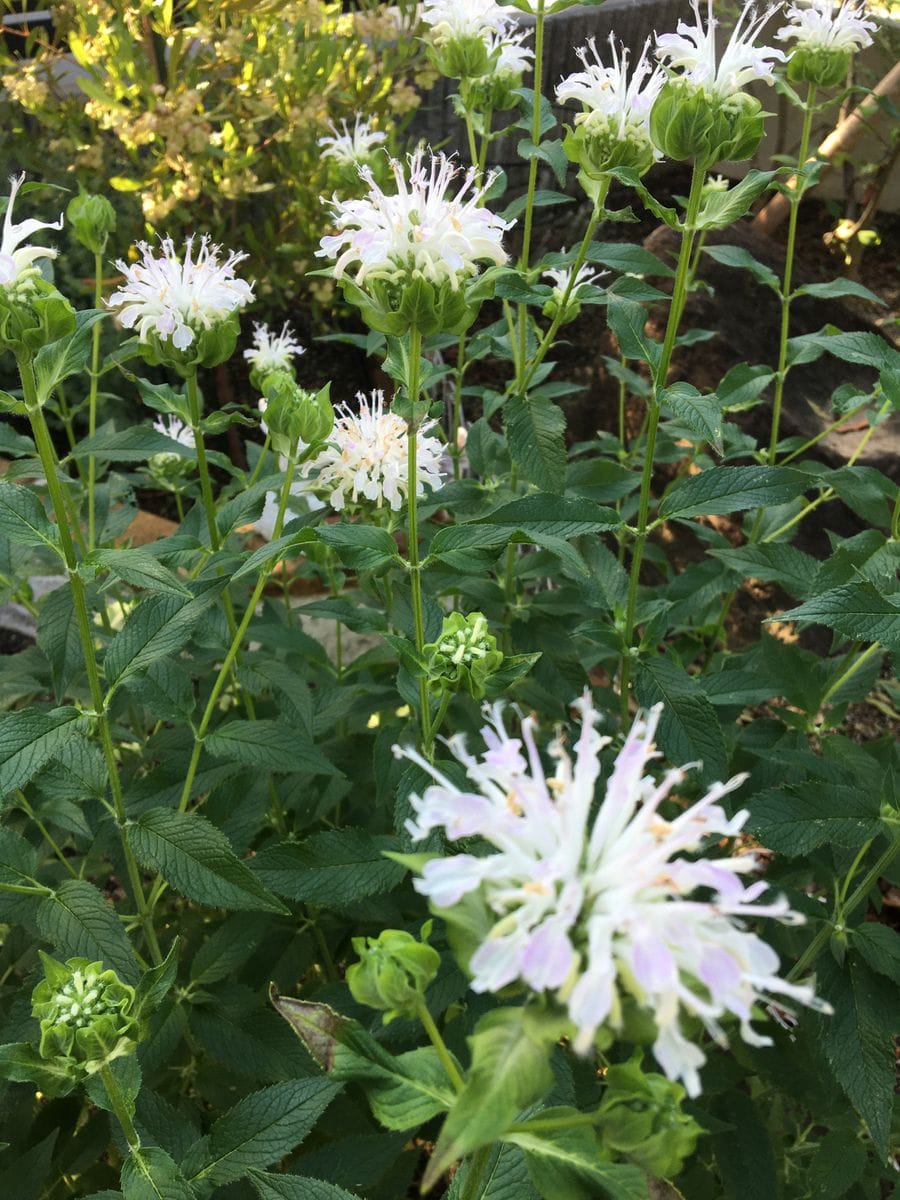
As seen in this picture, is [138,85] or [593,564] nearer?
[593,564]

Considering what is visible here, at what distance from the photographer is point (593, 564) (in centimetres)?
143

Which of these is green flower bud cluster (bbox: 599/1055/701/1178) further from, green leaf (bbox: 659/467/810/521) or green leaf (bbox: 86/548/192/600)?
green leaf (bbox: 659/467/810/521)

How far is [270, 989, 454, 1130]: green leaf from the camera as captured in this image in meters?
0.71

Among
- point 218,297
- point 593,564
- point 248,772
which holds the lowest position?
point 248,772

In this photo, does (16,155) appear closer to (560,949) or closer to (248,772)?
(248,772)

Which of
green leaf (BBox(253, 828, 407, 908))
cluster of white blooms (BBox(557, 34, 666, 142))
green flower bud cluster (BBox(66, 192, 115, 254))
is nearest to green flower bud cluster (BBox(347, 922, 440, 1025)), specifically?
green leaf (BBox(253, 828, 407, 908))

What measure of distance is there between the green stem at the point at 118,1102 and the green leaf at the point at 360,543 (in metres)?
0.54

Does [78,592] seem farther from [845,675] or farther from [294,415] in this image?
[845,675]

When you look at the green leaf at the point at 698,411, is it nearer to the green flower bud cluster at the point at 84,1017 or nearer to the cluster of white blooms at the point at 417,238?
the cluster of white blooms at the point at 417,238

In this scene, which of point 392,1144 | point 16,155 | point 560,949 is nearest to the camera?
point 560,949

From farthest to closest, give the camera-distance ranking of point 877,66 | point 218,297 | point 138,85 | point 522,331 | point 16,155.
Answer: point 877,66
point 16,155
point 138,85
point 522,331
point 218,297

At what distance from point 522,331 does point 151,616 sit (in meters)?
0.73

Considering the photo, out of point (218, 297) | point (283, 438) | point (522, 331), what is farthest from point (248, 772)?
point (522, 331)

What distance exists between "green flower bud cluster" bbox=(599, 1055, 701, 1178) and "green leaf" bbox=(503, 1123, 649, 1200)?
0.06 meters
